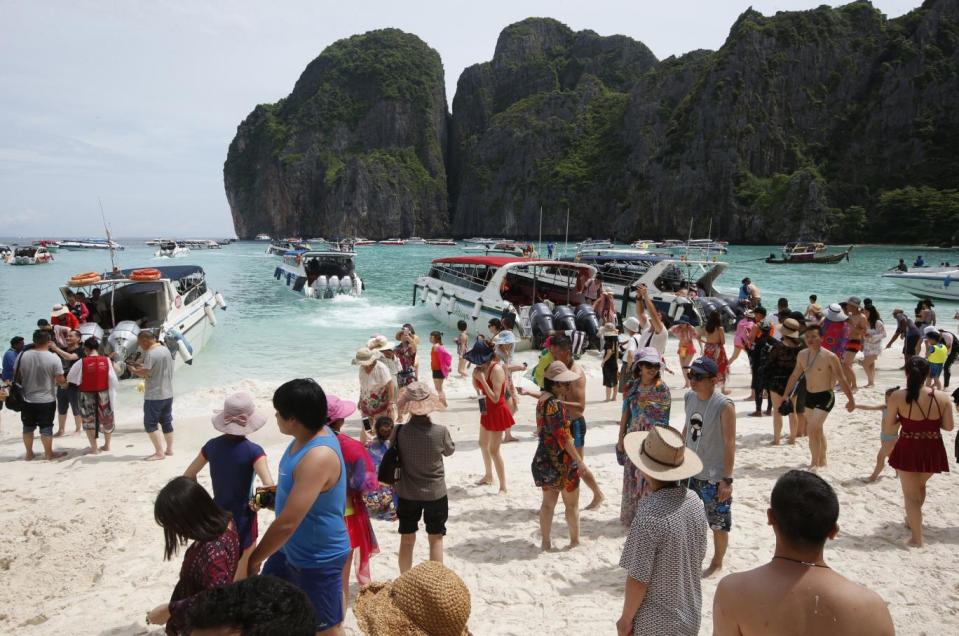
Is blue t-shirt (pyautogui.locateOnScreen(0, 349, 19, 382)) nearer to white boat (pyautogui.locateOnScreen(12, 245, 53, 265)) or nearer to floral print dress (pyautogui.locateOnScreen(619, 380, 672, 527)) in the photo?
floral print dress (pyautogui.locateOnScreen(619, 380, 672, 527))

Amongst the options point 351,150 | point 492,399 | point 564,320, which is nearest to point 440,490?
point 492,399

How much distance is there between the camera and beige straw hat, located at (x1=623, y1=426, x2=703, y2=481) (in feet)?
8.36

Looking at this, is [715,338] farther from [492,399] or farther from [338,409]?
[338,409]

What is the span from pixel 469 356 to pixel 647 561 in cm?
362

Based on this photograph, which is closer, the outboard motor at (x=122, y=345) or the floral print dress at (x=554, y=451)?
the floral print dress at (x=554, y=451)

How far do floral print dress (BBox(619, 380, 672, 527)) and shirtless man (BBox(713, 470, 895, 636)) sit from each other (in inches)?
100

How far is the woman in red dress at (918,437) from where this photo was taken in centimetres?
434

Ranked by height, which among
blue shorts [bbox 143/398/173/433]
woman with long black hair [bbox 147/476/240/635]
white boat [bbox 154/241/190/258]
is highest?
white boat [bbox 154/241/190/258]

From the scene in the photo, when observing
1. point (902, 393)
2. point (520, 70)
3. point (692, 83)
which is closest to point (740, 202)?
point (692, 83)

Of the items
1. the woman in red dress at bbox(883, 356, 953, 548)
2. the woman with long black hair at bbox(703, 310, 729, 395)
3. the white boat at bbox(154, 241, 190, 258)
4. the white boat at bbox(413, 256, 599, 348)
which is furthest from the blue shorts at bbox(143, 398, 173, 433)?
the white boat at bbox(154, 241, 190, 258)

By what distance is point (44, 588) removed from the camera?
4.21 m

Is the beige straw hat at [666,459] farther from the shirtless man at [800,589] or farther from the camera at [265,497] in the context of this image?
the camera at [265,497]

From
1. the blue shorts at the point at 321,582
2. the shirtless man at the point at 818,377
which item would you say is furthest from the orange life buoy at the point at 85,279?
the shirtless man at the point at 818,377

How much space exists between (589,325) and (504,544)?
388 inches
